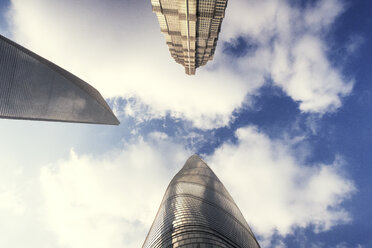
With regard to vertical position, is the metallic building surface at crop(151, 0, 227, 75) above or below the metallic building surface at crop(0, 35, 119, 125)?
above

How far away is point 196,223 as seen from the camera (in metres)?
41.3

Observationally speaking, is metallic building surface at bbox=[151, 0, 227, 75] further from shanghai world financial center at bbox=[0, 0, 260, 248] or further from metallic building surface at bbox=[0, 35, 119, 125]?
metallic building surface at bbox=[0, 35, 119, 125]

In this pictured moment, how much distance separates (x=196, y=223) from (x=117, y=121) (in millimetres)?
30975

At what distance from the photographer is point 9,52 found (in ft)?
85.3

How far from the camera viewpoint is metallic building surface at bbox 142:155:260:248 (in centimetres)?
3709

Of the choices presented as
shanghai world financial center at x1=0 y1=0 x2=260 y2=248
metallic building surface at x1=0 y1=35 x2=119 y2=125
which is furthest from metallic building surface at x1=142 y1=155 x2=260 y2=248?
metallic building surface at x1=0 y1=35 x2=119 y2=125

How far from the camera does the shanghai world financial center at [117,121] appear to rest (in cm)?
2848

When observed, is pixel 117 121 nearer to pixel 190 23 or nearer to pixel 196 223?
pixel 196 223

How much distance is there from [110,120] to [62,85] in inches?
523

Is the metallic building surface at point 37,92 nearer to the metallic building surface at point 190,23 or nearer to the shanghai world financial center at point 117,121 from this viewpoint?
the shanghai world financial center at point 117,121

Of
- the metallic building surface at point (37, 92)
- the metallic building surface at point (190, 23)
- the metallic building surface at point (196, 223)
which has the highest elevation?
the metallic building surface at point (190, 23)

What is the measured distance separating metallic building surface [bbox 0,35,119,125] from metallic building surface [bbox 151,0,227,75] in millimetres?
34254

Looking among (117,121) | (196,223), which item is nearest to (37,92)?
(117,121)

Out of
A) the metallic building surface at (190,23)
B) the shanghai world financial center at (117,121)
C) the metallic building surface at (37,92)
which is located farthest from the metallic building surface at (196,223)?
the metallic building surface at (190,23)
